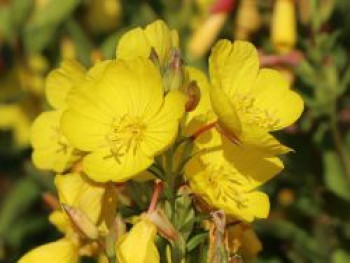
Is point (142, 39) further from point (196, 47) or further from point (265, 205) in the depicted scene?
point (196, 47)

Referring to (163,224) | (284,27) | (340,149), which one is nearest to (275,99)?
(163,224)

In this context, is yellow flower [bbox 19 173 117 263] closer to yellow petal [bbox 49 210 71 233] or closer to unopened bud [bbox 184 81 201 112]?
yellow petal [bbox 49 210 71 233]

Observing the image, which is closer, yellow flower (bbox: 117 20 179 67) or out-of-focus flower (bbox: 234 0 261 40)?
yellow flower (bbox: 117 20 179 67)

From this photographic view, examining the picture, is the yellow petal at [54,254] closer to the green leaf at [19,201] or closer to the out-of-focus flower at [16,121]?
the green leaf at [19,201]

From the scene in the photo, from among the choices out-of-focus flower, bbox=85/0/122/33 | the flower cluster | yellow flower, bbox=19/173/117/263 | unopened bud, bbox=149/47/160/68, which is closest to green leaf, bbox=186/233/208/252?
the flower cluster

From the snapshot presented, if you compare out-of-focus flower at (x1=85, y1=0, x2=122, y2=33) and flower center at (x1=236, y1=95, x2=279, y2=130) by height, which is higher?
flower center at (x1=236, y1=95, x2=279, y2=130)

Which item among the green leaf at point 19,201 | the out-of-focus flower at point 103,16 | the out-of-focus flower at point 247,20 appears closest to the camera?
the out-of-focus flower at point 247,20

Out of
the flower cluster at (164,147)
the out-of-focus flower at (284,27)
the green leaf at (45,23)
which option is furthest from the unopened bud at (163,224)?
the green leaf at (45,23)
